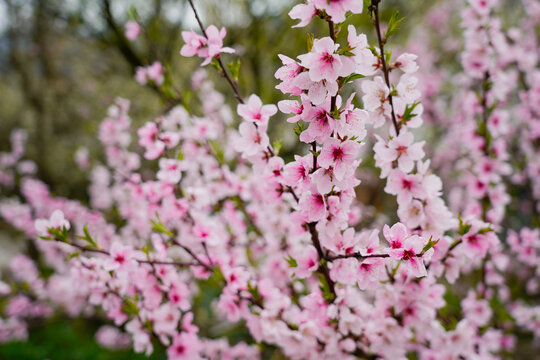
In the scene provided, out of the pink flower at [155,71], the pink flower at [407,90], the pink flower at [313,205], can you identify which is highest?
the pink flower at [155,71]

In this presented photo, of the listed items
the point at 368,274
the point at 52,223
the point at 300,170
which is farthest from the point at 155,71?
the point at 368,274

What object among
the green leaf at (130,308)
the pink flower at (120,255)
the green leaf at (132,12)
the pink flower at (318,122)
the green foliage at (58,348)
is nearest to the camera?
the pink flower at (318,122)

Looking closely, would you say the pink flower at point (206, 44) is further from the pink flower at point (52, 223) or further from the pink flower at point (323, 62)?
the pink flower at point (52, 223)

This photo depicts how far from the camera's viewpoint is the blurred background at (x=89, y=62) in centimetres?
438

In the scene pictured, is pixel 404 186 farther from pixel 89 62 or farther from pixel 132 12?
pixel 89 62

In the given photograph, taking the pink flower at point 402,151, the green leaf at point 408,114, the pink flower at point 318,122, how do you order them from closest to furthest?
the pink flower at point 318,122 → the pink flower at point 402,151 → the green leaf at point 408,114

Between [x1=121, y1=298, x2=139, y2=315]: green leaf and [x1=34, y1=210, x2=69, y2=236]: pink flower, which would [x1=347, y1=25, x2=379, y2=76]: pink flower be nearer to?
[x1=34, y1=210, x2=69, y2=236]: pink flower

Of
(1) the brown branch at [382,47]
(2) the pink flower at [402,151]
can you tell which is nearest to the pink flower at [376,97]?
(1) the brown branch at [382,47]

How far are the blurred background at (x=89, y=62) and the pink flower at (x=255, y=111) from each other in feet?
3.35

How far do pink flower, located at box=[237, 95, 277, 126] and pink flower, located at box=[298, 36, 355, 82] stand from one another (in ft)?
1.43

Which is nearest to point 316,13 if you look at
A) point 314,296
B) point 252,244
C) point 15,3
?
point 314,296

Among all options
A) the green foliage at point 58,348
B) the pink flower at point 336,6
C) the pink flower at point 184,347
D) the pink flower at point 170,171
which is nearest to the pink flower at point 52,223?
the pink flower at point 170,171

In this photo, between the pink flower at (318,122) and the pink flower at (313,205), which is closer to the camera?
the pink flower at (318,122)

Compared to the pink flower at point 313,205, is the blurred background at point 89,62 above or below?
above
